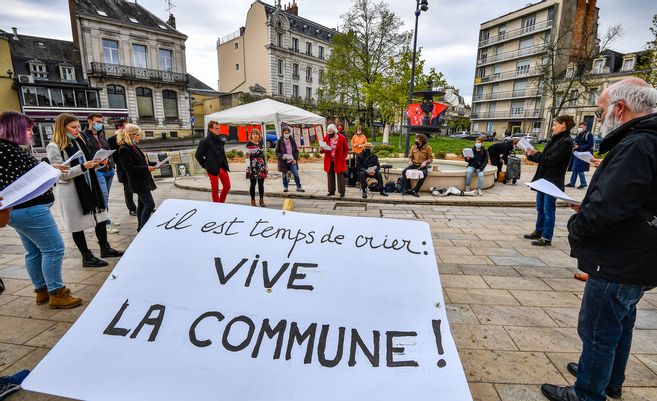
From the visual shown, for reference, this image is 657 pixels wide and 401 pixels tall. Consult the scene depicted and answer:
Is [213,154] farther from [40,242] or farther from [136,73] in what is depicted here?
[136,73]

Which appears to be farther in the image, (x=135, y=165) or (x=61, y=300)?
(x=135, y=165)

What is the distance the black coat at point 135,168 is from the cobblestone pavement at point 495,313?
1.02m

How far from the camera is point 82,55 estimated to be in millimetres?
29125

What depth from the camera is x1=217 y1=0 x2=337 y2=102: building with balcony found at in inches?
1661

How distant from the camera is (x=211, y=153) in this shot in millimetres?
6414

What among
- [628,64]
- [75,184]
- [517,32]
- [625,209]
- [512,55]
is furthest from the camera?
[512,55]

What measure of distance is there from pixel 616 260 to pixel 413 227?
1.06 metres

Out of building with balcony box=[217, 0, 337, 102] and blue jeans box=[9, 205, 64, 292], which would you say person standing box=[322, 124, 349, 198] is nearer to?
blue jeans box=[9, 205, 64, 292]

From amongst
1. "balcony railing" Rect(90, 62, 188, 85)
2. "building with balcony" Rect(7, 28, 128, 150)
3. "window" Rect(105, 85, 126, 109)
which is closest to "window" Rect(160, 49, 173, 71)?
"balcony railing" Rect(90, 62, 188, 85)

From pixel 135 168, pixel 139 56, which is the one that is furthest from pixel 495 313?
pixel 139 56

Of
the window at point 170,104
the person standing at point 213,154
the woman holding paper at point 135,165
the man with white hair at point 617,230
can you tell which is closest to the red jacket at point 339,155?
the person standing at point 213,154

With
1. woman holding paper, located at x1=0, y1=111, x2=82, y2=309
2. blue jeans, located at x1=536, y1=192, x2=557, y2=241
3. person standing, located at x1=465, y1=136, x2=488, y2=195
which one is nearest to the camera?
woman holding paper, located at x1=0, y1=111, x2=82, y2=309

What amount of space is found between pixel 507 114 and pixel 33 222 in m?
56.6

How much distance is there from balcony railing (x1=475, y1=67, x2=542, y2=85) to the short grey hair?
51754mm
